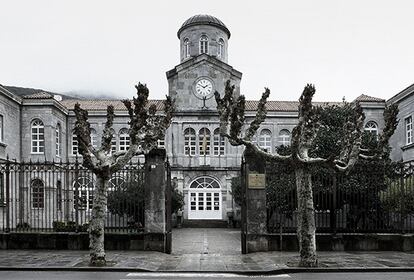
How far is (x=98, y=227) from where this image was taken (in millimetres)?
13289

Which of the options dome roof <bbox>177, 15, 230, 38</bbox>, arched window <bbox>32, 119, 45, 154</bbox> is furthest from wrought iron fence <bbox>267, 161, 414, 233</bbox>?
dome roof <bbox>177, 15, 230, 38</bbox>

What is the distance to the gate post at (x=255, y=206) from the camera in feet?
52.5

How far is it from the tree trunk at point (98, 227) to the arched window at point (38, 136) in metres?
24.6

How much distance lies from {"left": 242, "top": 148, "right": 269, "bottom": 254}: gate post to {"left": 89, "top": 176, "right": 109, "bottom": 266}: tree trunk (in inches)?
186

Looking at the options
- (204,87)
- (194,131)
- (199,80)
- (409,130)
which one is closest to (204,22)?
(199,80)

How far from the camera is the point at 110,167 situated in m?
13.6

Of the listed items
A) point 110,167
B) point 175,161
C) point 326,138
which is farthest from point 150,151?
point 175,161

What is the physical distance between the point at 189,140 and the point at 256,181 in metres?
22.9

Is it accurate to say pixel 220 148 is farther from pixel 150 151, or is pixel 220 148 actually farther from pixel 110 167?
pixel 110 167

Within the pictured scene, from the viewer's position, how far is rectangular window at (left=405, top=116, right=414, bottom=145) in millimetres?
33125

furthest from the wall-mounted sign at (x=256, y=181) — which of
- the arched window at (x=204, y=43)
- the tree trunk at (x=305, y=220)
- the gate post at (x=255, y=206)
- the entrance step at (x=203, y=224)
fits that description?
the arched window at (x=204, y=43)

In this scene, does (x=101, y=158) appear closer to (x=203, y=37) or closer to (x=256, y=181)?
(x=256, y=181)

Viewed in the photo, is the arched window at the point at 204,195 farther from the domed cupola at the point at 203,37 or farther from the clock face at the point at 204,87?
the domed cupola at the point at 203,37

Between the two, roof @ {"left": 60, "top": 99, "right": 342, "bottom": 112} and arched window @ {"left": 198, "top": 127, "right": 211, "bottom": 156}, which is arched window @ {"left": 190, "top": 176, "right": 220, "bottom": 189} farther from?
roof @ {"left": 60, "top": 99, "right": 342, "bottom": 112}
